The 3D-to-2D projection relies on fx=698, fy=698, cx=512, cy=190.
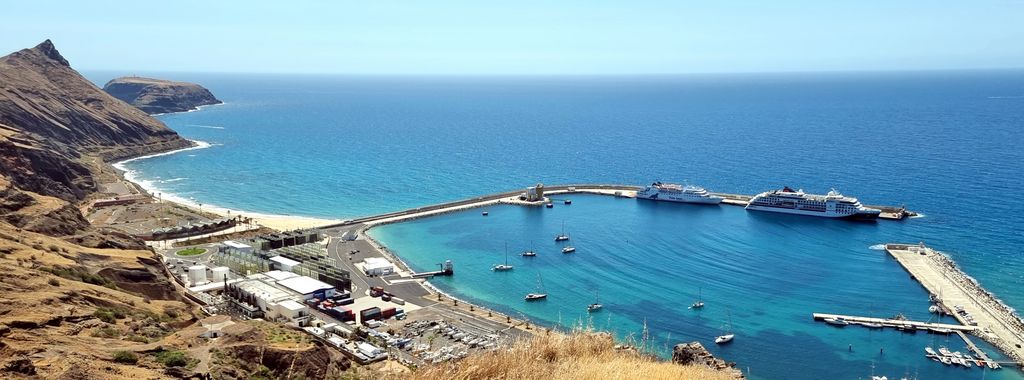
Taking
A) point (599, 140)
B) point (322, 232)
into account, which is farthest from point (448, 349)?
point (599, 140)

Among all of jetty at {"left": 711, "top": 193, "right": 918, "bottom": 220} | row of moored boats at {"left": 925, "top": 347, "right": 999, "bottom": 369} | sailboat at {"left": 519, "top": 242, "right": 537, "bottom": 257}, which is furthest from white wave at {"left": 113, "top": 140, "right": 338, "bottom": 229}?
row of moored boats at {"left": 925, "top": 347, "right": 999, "bottom": 369}

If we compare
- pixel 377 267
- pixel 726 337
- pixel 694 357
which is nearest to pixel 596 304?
pixel 726 337

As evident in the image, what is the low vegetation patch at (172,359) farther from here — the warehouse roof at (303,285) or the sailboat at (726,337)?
the sailboat at (726,337)

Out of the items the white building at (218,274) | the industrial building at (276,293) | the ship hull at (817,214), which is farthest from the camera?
the ship hull at (817,214)

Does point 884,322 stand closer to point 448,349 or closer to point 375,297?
point 448,349

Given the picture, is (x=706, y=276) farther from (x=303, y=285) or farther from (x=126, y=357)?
(x=126, y=357)

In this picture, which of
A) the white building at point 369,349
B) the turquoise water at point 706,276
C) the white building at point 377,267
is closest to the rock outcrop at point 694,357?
the turquoise water at point 706,276
